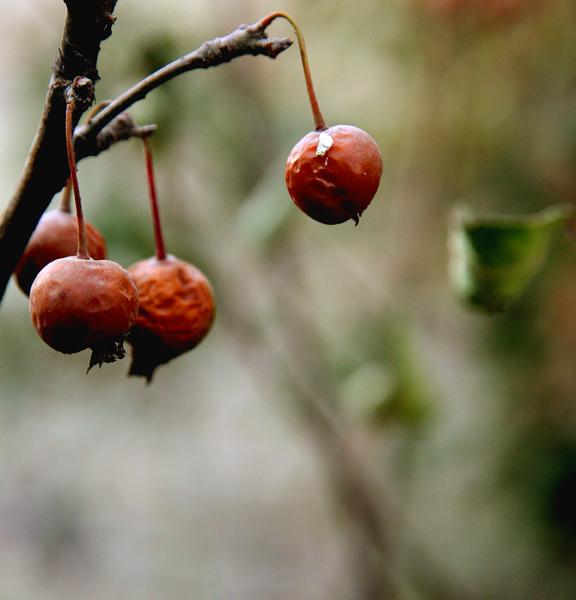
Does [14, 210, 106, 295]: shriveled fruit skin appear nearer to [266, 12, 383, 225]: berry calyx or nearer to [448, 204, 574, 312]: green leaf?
[266, 12, 383, 225]: berry calyx

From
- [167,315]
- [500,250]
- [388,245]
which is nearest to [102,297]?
[167,315]

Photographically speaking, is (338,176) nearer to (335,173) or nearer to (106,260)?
(335,173)

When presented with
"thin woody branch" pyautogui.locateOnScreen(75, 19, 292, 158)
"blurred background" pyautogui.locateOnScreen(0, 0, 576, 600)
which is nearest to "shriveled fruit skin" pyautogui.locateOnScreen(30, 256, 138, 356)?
"thin woody branch" pyautogui.locateOnScreen(75, 19, 292, 158)

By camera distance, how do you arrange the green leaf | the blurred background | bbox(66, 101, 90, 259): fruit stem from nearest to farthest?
bbox(66, 101, 90, 259): fruit stem
the green leaf
the blurred background

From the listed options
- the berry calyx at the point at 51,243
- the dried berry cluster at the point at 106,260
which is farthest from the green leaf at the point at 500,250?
the berry calyx at the point at 51,243

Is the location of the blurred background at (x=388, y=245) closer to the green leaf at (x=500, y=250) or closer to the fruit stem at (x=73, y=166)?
the green leaf at (x=500, y=250)

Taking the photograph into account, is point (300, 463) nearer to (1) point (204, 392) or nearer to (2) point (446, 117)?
(1) point (204, 392)

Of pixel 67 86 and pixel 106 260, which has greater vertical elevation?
pixel 67 86
